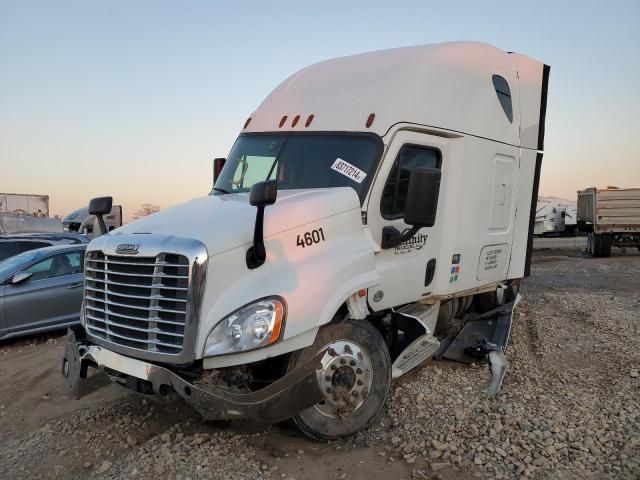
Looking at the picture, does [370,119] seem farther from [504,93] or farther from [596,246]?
[596,246]

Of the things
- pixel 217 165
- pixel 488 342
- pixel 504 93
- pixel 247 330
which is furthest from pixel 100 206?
pixel 504 93

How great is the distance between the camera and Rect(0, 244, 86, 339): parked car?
825 cm

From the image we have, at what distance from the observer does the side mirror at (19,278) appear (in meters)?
8.30

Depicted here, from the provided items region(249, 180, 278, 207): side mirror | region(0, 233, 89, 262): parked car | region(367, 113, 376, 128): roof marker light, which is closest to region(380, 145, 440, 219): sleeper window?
region(367, 113, 376, 128): roof marker light

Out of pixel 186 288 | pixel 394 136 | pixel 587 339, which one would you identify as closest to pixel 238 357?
pixel 186 288

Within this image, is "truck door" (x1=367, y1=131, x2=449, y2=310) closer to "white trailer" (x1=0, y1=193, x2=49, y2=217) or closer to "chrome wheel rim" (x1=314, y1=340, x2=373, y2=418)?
"chrome wheel rim" (x1=314, y1=340, x2=373, y2=418)

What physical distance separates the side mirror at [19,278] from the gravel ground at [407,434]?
228cm

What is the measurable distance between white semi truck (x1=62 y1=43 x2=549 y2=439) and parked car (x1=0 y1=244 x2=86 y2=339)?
3.99 m

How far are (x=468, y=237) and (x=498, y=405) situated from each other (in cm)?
188

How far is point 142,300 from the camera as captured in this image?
3.98 metres

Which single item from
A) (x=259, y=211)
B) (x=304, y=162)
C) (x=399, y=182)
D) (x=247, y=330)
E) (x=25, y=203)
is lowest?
(x=25, y=203)

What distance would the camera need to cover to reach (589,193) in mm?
22609

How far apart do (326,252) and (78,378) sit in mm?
2221

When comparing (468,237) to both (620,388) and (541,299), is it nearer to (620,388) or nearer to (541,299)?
(620,388)
